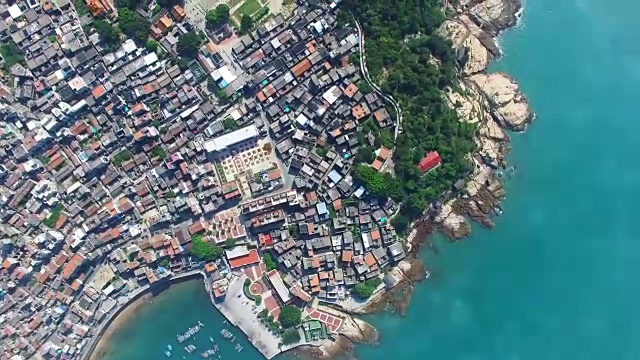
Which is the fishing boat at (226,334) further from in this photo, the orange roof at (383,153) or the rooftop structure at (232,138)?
the orange roof at (383,153)

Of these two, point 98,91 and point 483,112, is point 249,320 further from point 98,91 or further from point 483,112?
point 483,112

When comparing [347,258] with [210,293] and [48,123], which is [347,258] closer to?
[210,293]

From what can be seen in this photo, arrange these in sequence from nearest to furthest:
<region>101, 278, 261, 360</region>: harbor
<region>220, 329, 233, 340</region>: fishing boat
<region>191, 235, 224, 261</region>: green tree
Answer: <region>191, 235, 224, 261</region>: green tree → <region>220, 329, 233, 340</region>: fishing boat → <region>101, 278, 261, 360</region>: harbor

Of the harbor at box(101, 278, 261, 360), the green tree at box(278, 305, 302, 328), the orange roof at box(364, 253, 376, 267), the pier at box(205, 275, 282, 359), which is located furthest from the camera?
the harbor at box(101, 278, 261, 360)

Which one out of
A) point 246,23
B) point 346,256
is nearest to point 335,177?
point 346,256

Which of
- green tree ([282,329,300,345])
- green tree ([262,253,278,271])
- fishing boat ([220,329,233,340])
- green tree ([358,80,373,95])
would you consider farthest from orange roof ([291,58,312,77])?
fishing boat ([220,329,233,340])

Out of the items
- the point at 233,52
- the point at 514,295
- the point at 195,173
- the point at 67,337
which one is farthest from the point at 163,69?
the point at 514,295

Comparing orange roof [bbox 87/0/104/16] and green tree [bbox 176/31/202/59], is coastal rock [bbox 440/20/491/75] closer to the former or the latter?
green tree [bbox 176/31/202/59]

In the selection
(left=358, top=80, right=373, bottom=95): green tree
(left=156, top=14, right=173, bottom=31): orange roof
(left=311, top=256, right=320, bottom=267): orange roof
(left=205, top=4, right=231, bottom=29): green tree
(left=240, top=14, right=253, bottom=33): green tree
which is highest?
(left=156, top=14, right=173, bottom=31): orange roof
